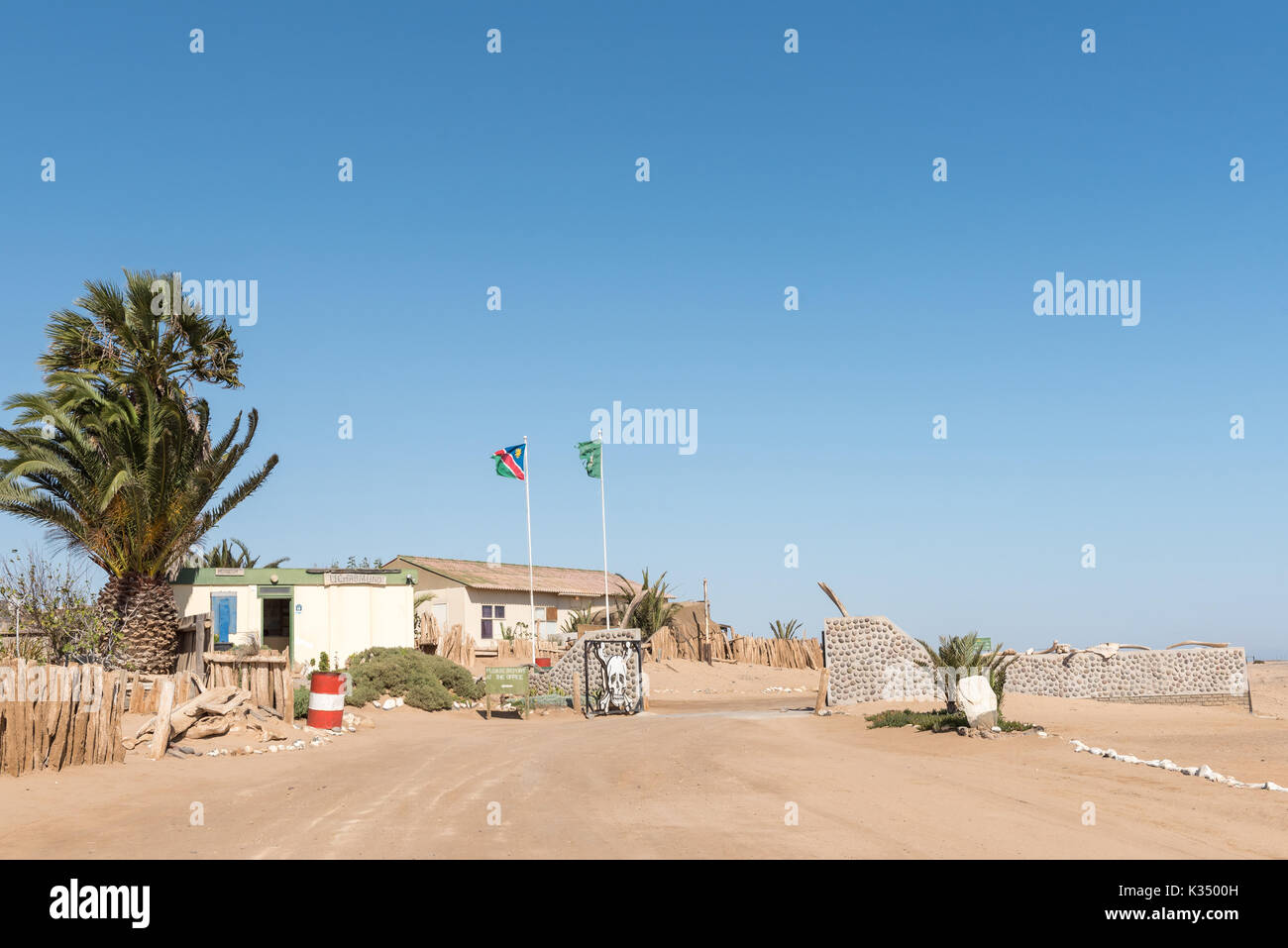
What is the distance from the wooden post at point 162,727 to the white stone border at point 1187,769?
13.1 metres

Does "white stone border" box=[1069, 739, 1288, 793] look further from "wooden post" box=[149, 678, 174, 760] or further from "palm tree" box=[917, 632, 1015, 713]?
"wooden post" box=[149, 678, 174, 760]

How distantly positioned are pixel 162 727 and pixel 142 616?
31.6 ft

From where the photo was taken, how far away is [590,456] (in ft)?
114

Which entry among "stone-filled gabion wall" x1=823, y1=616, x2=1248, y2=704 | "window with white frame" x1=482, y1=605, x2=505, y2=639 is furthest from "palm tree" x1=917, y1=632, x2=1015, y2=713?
"window with white frame" x1=482, y1=605, x2=505, y2=639

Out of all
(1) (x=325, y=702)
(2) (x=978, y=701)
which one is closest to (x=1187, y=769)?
(2) (x=978, y=701)

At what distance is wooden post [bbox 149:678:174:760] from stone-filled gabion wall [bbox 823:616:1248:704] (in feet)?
48.3

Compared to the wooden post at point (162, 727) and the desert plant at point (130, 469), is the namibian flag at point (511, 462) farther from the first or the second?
the wooden post at point (162, 727)

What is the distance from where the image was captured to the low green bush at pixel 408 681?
2461 cm

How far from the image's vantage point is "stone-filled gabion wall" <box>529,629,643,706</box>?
85.7 ft

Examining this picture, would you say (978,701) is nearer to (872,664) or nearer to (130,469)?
(872,664)

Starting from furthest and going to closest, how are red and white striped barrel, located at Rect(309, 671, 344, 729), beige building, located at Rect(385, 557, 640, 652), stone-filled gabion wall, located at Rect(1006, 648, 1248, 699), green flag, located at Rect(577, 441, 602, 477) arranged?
beige building, located at Rect(385, 557, 640, 652)
green flag, located at Rect(577, 441, 602, 477)
stone-filled gabion wall, located at Rect(1006, 648, 1248, 699)
red and white striped barrel, located at Rect(309, 671, 344, 729)
